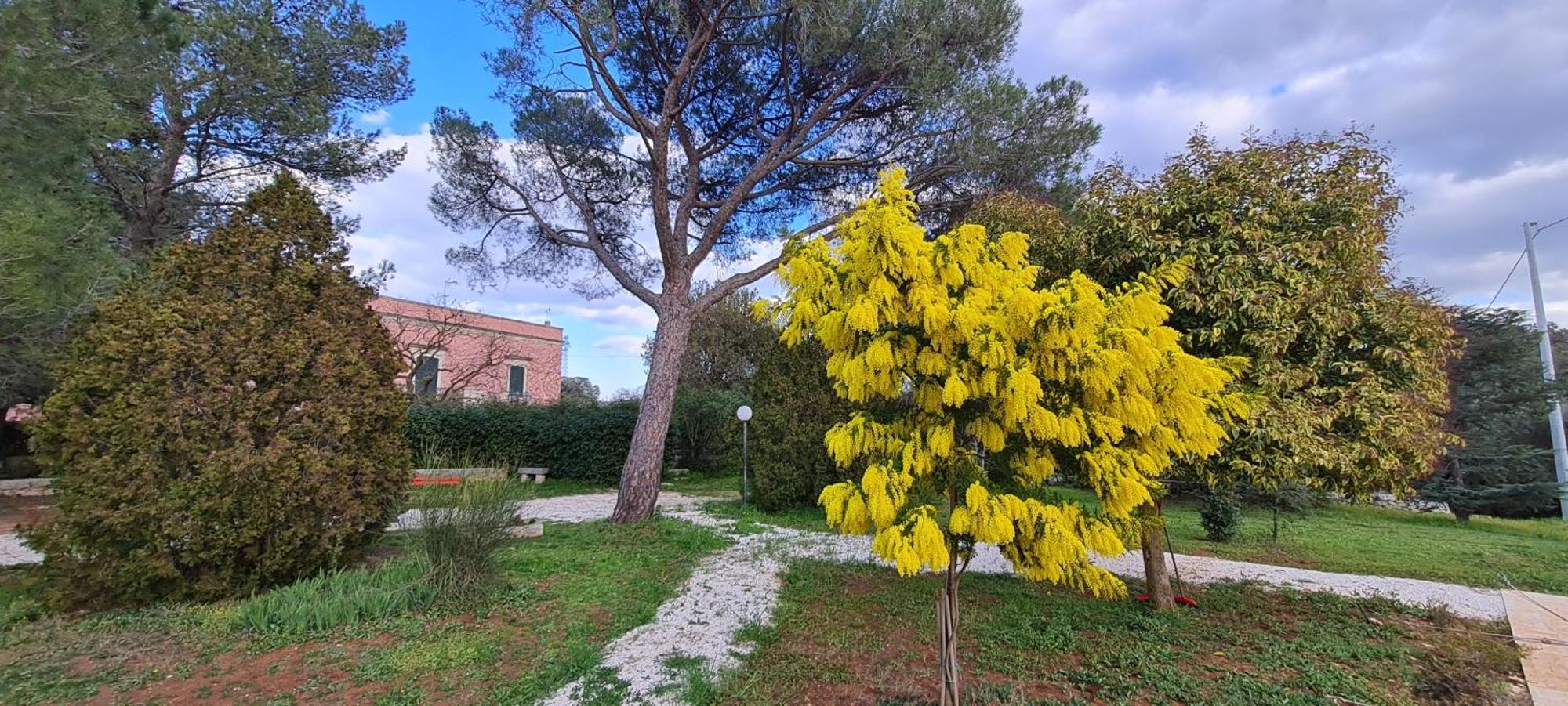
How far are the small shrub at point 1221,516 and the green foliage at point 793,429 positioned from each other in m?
4.72

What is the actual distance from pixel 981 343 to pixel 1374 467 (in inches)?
A: 119

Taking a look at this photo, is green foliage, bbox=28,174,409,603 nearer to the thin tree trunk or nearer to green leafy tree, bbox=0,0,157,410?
green leafy tree, bbox=0,0,157,410

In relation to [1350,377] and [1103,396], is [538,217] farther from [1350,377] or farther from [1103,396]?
[1350,377]

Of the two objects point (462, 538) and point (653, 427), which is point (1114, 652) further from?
point (653, 427)

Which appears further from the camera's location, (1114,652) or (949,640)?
(1114,652)

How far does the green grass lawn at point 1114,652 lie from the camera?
2.94 meters

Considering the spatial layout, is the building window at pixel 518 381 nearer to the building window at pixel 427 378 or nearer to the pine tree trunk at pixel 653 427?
the building window at pixel 427 378

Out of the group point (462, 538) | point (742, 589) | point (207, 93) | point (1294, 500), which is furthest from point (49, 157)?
point (1294, 500)

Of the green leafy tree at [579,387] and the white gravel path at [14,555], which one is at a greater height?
the green leafy tree at [579,387]

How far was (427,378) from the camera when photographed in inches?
584

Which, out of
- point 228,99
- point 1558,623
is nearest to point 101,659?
point 228,99

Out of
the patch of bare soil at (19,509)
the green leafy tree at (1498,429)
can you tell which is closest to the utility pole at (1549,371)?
the green leafy tree at (1498,429)

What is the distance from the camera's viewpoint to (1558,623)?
4176mm

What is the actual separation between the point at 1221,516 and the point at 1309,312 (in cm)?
542
